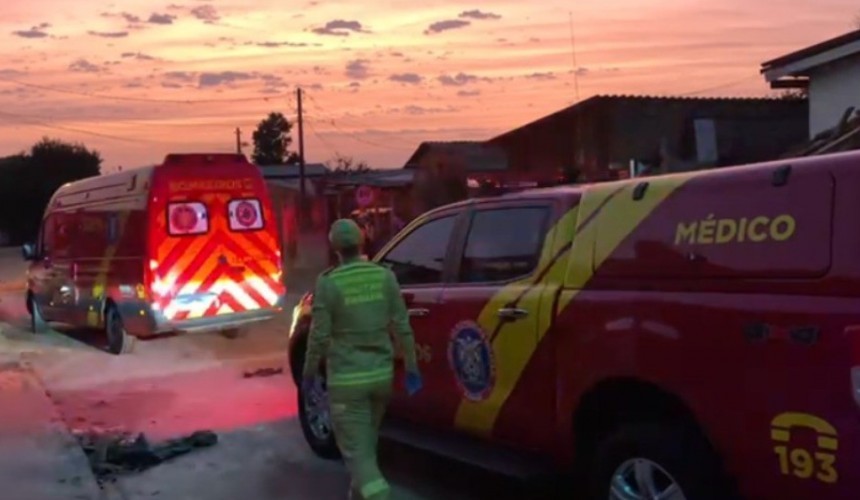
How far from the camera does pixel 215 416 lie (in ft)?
32.8

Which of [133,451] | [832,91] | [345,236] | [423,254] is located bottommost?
[133,451]

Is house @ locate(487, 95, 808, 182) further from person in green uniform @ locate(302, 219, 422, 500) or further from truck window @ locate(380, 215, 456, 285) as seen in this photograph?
person in green uniform @ locate(302, 219, 422, 500)

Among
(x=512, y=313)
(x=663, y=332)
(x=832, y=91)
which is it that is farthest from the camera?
(x=832, y=91)

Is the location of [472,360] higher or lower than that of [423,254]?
lower

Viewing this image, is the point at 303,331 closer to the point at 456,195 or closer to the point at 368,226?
the point at 456,195

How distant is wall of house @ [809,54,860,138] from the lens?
14570 millimetres

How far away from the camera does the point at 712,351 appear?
15.6 ft

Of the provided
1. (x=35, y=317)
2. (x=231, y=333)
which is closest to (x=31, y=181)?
(x=35, y=317)

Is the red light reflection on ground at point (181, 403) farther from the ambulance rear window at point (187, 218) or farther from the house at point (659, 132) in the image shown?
the house at point (659, 132)

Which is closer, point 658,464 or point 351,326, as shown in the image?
point 658,464

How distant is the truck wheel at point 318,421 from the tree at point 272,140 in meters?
87.9

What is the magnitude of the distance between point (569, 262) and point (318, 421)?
280cm

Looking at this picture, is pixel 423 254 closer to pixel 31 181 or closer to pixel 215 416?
pixel 215 416

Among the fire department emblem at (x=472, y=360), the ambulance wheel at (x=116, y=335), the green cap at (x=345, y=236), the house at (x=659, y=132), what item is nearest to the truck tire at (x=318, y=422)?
the fire department emblem at (x=472, y=360)
